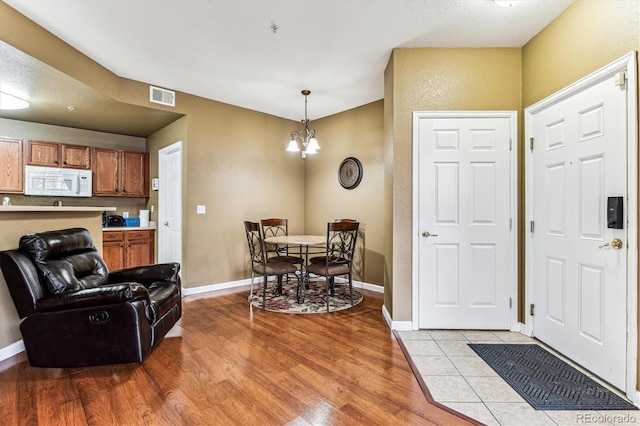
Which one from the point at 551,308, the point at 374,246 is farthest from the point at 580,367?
the point at 374,246

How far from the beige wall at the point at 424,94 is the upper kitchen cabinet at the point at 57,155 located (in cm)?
467

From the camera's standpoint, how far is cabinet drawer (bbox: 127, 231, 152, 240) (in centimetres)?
481

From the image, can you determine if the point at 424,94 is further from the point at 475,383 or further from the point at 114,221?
the point at 114,221

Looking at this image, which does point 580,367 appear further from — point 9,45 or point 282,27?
point 9,45

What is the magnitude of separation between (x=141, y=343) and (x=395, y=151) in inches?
103

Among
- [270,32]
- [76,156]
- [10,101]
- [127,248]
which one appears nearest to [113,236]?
[127,248]

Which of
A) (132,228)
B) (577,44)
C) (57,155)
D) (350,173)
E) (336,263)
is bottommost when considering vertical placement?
(336,263)

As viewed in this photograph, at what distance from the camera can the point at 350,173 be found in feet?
15.9

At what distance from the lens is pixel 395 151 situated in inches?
118

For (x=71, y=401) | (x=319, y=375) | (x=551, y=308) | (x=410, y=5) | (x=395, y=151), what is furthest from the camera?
(x=395, y=151)

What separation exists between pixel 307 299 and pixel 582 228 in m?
2.85

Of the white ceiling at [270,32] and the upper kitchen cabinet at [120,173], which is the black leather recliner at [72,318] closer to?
the white ceiling at [270,32]

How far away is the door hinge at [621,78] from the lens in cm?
193

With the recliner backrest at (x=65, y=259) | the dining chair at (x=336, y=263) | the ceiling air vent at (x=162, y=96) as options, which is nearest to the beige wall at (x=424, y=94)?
the dining chair at (x=336, y=263)
